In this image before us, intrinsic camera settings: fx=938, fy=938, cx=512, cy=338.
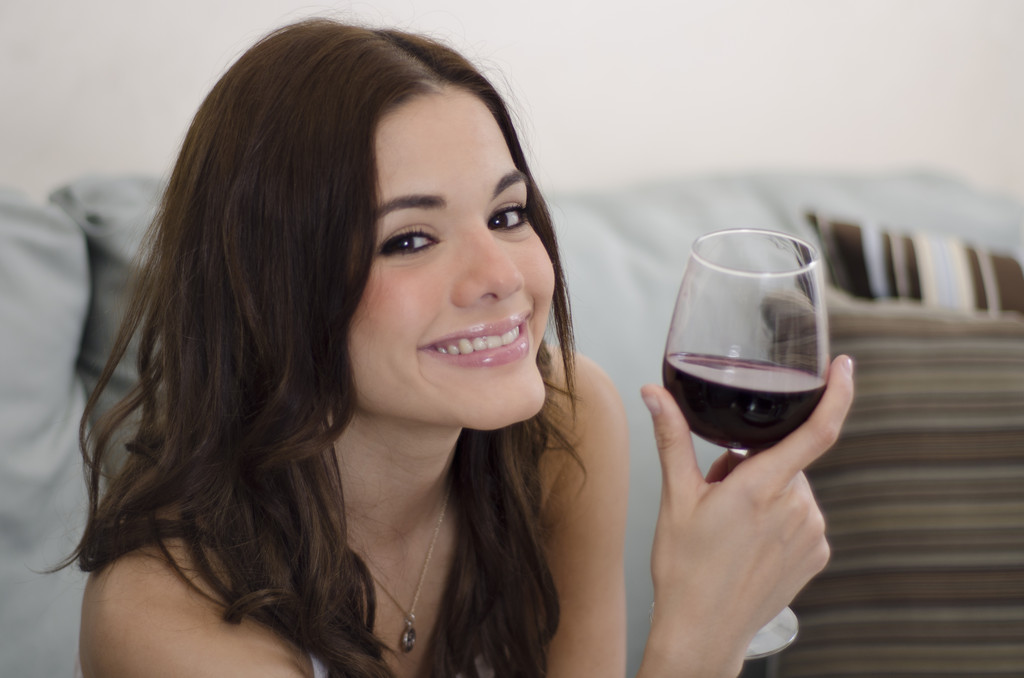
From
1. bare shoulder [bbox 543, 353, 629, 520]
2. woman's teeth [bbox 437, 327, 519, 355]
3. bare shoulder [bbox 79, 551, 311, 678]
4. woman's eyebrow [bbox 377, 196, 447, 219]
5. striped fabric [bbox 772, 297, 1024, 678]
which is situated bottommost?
striped fabric [bbox 772, 297, 1024, 678]

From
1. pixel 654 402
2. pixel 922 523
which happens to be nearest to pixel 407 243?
pixel 654 402

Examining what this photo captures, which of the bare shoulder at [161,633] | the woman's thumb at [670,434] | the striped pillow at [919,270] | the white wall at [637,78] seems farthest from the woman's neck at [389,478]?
the striped pillow at [919,270]

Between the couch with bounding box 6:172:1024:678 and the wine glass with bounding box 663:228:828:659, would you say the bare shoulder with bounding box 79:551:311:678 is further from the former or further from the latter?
the wine glass with bounding box 663:228:828:659

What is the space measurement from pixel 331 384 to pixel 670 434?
421mm

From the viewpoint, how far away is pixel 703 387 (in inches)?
37.8

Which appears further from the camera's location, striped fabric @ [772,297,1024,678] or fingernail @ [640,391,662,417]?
striped fabric @ [772,297,1024,678]

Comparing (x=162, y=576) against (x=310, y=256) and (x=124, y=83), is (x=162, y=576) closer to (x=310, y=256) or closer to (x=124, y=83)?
(x=310, y=256)

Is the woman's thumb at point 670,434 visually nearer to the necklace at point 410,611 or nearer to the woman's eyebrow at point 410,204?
the woman's eyebrow at point 410,204

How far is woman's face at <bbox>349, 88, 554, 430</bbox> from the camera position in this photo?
1.08m

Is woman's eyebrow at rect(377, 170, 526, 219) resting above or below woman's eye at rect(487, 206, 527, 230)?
above

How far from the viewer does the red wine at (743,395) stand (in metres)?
0.93

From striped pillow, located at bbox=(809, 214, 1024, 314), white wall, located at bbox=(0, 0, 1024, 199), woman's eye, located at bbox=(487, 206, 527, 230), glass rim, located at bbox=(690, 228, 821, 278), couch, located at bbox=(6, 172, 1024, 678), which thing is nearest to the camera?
glass rim, located at bbox=(690, 228, 821, 278)

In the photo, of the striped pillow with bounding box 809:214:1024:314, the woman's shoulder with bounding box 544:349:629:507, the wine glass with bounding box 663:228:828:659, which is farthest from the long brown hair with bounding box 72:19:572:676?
the striped pillow with bounding box 809:214:1024:314

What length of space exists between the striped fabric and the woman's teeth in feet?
2.38
